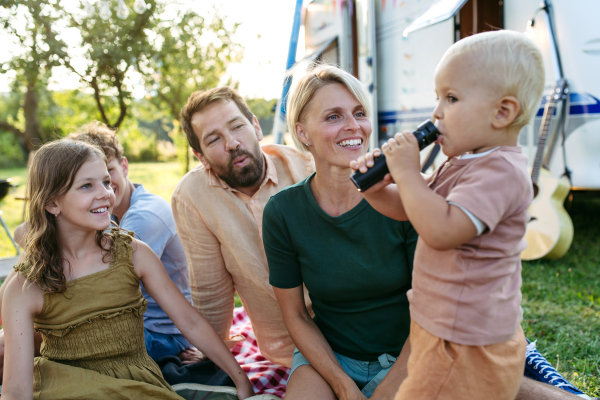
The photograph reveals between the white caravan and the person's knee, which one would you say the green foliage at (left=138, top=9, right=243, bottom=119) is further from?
the person's knee

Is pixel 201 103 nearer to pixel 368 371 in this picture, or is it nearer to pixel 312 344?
pixel 312 344

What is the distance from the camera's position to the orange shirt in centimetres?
238

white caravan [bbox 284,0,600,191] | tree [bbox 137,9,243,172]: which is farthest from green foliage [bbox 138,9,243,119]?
white caravan [bbox 284,0,600,191]

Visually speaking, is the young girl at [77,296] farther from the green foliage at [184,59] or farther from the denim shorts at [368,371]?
the green foliage at [184,59]

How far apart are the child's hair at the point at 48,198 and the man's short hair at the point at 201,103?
2.31ft

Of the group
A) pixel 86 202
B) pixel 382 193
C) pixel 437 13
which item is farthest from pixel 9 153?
pixel 382 193

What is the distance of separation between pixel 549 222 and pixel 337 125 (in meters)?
3.31

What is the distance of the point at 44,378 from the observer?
186 cm

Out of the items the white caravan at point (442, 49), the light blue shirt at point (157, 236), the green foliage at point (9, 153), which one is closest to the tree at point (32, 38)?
the white caravan at point (442, 49)

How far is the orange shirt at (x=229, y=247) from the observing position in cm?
238

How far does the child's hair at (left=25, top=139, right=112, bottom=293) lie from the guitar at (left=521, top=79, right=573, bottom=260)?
405 cm

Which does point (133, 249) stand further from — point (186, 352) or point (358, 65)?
point (358, 65)

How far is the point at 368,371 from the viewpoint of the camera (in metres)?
1.89

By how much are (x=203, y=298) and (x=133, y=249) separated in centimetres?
60
